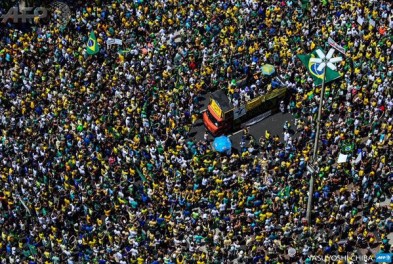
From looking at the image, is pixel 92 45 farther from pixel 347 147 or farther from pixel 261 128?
pixel 347 147

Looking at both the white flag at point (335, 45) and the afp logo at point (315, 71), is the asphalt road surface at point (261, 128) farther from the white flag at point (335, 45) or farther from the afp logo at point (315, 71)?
the white flag at point (335, 45)

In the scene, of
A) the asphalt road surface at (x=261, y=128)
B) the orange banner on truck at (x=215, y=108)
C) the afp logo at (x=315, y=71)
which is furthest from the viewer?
the asphalt road surface at (x=261, y=128)

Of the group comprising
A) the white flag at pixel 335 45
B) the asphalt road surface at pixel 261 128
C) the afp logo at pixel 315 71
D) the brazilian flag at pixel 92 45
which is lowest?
the asphalt road surface at pixel 261 128

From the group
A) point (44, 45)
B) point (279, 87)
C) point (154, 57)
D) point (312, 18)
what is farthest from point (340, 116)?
point (44, 45)

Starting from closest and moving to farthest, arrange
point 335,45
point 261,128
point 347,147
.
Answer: point 347,147 < point 261,128 < point 335,45

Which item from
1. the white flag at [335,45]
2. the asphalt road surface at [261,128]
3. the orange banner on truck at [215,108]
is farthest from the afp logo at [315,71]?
the orange banner on truck at [215,108]

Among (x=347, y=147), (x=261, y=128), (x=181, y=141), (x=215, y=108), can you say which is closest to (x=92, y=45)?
(x=215, y=108)

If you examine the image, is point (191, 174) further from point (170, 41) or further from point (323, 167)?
point (170, 41)
